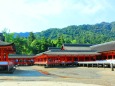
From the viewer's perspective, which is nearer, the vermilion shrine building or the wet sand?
the wet sand

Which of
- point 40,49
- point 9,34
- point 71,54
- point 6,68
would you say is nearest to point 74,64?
point 71,54

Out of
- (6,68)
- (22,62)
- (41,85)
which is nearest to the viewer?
(41,85)

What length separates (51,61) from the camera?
5916cm

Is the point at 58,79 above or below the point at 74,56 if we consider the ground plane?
below

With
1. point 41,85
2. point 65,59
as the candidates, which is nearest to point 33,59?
point 65,59

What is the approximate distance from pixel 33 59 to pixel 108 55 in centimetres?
3259

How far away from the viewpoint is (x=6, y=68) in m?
35.7

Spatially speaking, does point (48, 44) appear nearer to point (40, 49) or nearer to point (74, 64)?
point (40, 49)

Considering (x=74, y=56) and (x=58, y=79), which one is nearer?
(x=58, y=79)

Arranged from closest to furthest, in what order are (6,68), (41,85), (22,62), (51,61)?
(41,85)
(6,68)
(51,61)
(22,62)

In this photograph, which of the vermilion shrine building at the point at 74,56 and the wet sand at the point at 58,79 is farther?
the vermilion shrine building at the point at 74,56

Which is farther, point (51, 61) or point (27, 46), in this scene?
point (27, 46)

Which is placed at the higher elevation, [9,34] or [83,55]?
[9,34]

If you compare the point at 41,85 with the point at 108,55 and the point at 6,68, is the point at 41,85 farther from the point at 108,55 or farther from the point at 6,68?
the point at 108,55
